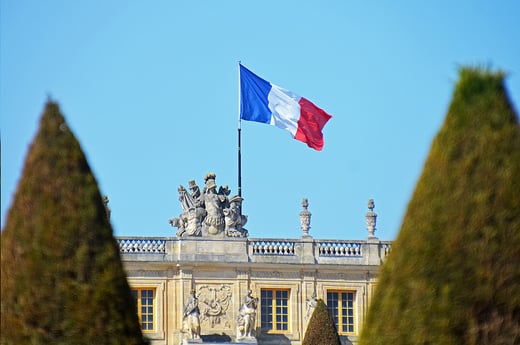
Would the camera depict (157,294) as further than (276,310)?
No

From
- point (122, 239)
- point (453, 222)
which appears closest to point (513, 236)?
point (453, 222)

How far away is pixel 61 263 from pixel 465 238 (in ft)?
12.9

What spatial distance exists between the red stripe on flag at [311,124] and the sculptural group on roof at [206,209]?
9.24 ft

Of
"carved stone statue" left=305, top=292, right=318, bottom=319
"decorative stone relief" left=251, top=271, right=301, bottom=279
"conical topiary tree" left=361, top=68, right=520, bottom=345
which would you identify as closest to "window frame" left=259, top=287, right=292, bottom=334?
"decorative stone relief" left=251, top=271, right=301, bottom=279

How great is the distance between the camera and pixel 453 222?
1534cm

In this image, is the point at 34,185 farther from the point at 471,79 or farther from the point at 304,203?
the point at 304,203

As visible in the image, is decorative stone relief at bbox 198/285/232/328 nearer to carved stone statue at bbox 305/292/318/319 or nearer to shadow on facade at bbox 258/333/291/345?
shadow on facade at bbox 258/333/291/345

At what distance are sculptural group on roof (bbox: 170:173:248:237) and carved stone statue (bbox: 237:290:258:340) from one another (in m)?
2.40

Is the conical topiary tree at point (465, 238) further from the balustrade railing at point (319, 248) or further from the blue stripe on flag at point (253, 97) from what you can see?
the blue stripe on flag at point (253, 97)

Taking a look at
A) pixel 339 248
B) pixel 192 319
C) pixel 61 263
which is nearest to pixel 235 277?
pixel 192 319

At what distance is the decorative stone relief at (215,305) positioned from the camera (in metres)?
48.7

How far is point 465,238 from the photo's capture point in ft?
50.1

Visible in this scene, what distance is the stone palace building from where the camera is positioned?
48.4 metres

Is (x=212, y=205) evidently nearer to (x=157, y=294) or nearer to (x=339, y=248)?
(x=157, y=294)
